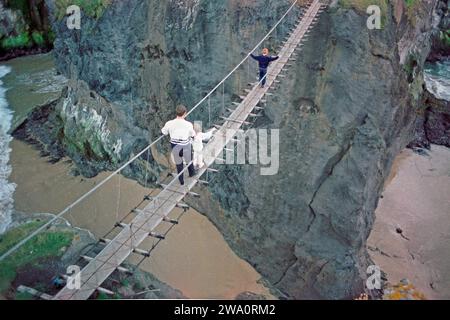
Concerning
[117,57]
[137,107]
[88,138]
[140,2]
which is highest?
[140,2]

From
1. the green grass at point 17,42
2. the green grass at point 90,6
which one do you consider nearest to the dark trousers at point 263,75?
the green grass at point 90,6

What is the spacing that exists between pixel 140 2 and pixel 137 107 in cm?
316

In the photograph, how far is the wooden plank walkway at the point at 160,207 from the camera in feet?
18.6

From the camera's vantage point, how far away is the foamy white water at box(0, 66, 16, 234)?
42.7 feet

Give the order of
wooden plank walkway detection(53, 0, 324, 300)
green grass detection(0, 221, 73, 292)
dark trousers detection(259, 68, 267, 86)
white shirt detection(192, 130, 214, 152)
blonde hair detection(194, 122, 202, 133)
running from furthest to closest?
blonde hair detection(194, 122, 202, 133)
green grass detection(0, 221, 73, 292)
dark trousers detection(259, 68, 267, 86)
white shirt detection(192, 130, 214, 152)
wooden plank walkway detection(53, 0, 324, 300)

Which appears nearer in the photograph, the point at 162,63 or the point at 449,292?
the point at 449,292

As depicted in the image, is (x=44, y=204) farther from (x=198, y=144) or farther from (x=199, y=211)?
(x=198, y=144)

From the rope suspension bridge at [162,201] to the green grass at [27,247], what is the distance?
328cm

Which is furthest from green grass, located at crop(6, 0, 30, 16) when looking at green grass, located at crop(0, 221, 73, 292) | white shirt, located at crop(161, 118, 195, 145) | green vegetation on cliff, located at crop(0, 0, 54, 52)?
white shirt, located at crop(161, 118, 195, 145)

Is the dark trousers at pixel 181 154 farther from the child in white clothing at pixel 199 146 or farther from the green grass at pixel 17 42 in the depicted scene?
the green grass at pixel 17 42

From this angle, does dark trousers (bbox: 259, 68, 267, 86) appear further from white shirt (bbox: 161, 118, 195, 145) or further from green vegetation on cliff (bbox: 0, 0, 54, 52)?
green vegetation on cliff (bbox: 0, 0, 54, 52)

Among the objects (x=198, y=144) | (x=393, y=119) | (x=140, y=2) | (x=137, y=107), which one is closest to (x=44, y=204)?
(x=137, y=107)

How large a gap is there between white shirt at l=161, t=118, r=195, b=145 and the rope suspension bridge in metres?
0.26
